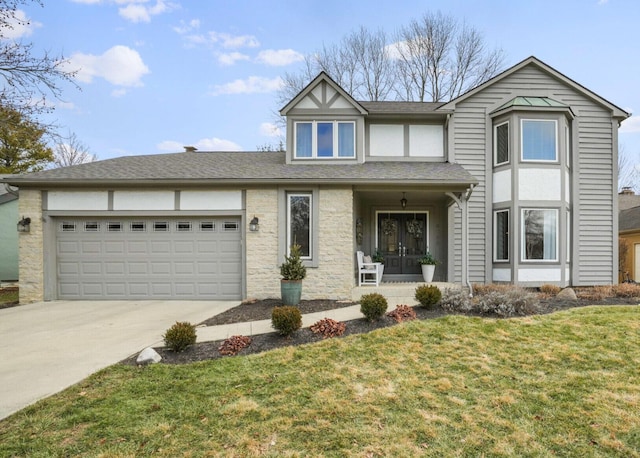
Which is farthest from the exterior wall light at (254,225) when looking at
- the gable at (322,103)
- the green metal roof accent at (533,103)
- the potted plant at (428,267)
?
the green metal roof accent at (533,103)

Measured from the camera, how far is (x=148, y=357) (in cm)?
453

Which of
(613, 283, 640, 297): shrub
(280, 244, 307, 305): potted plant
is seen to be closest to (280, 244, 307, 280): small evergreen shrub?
(280, 244, 307, 305): potted plant

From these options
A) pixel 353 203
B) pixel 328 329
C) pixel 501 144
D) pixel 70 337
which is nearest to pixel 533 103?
pixel 501 144

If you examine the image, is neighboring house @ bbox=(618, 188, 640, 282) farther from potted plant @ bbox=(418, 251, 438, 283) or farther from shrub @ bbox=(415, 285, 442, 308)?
shrub @ bbox=(415, 285, 442, 308)

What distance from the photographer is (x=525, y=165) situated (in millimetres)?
9992

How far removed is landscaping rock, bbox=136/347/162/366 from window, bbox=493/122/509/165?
10391mm

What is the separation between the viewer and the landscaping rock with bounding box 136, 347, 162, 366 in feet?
14.8

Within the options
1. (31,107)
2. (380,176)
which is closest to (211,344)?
(380,176)

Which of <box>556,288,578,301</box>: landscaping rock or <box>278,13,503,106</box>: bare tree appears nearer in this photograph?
<box>556,288,578,301</box>: landscaping rock

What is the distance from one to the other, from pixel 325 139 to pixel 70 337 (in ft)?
25.9

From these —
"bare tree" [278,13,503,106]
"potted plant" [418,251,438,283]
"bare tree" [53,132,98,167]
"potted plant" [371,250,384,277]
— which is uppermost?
"bare tree" [278,13,503,106]

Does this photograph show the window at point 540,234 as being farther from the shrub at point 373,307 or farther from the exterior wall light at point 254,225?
the exterior wall light at point 254,225

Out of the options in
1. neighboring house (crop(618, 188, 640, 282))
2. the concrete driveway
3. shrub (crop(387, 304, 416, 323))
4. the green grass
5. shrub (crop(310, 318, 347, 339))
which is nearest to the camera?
the green grass

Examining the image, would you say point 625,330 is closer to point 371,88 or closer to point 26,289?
point 26,289
